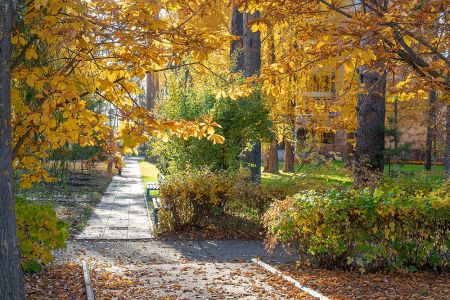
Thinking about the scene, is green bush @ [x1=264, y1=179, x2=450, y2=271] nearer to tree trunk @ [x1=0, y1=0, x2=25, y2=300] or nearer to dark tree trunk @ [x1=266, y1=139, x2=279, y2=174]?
tree trunk @ [x1=0, y1=0, x2=25, y2=300]

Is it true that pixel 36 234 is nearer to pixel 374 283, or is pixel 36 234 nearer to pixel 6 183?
pixel 6 183

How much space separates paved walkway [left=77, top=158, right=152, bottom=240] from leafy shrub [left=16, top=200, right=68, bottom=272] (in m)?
3.90

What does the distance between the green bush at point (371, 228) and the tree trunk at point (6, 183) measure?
3.85 m

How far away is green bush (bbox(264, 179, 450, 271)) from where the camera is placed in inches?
302

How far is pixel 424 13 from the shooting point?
675 centimetres

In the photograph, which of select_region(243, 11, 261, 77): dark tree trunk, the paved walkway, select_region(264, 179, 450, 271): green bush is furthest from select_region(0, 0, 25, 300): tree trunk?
select_region(243, 11, 261, 77): dark tree trunk

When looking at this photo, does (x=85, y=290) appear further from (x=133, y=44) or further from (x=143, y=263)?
(x=133, y=44)

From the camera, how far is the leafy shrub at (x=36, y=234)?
719cm

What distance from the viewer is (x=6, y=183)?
4.77 m

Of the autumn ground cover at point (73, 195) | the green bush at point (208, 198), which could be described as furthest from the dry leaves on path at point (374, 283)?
the green bush at point (208, 198)

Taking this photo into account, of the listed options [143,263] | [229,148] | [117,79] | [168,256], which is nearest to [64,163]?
[117,79]

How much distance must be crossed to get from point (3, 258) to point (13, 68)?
6.50 feet

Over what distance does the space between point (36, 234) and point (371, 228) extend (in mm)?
4232

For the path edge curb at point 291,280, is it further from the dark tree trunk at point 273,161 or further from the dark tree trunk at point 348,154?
the dark tree trunk at point 273,161
